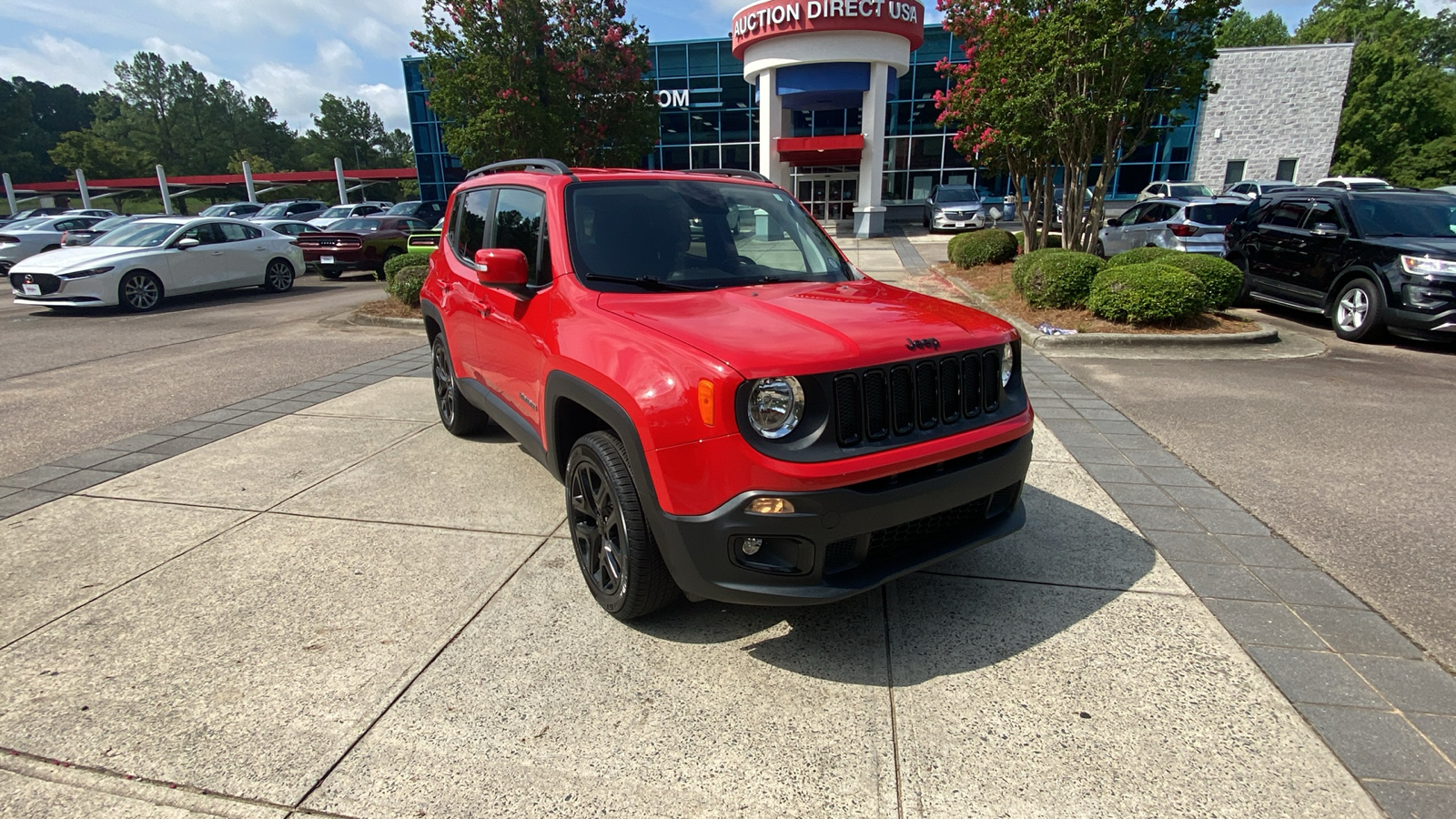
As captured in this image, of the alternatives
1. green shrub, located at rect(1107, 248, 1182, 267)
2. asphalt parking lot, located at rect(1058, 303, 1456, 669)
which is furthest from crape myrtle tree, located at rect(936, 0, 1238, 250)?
asphalt parking lot, located at rect(1058, 303, 1456, 669)

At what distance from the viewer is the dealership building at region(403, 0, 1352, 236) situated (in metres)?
24.4

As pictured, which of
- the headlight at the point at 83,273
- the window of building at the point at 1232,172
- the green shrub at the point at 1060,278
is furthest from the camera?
the window of building at the point at 1232,172

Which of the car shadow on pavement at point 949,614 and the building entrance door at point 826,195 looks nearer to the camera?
the car shadow on pavement at point 949,614

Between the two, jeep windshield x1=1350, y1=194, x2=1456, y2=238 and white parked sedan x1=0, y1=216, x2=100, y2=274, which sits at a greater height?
jeep windshield x1=1350, y1=194, x2=1456, y2=238

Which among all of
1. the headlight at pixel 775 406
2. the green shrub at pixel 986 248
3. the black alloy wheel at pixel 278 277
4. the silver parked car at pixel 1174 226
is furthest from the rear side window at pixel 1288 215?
the black alloy wheel at pixel 278 277

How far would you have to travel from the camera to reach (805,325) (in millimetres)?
2764

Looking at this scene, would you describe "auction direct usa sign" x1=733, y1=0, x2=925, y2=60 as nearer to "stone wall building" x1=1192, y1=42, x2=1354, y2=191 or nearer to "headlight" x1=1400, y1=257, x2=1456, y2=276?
"stone wall building" x1=1192, y1=42, x2=1354, y2=191

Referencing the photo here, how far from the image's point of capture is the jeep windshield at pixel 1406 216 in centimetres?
860

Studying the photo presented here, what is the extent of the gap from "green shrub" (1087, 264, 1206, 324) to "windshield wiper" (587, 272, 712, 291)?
699 centimetres

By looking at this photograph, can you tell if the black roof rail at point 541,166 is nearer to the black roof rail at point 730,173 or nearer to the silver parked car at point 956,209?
the black roof rail at point 730,173

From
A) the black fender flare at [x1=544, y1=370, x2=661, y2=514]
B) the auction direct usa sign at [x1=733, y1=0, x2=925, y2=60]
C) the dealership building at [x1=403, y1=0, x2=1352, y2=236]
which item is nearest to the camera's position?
the black fender flare at [x1=544, y1=370, x2=661, y2=514]

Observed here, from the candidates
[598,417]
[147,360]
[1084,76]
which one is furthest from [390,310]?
[1084,76]

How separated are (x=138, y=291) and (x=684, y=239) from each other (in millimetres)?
12906

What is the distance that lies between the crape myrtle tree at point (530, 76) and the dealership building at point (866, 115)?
9.08 meters
